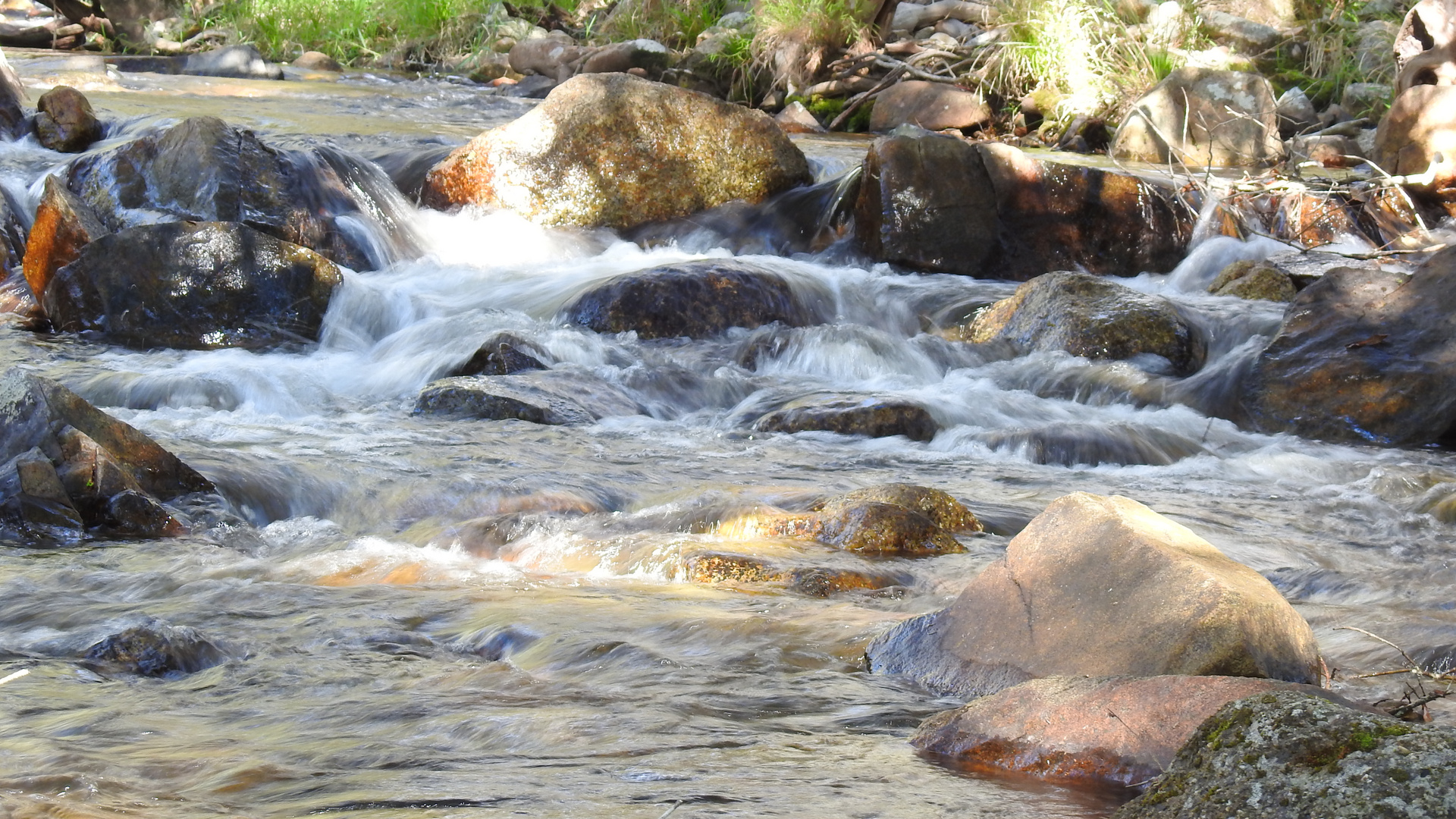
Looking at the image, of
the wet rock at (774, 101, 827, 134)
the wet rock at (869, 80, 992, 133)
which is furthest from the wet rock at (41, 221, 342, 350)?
the wet rock at (869, 80, 992, 133)

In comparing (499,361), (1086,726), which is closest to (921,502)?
(1086,726)

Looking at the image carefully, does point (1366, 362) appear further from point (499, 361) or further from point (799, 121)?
point (799, 121)

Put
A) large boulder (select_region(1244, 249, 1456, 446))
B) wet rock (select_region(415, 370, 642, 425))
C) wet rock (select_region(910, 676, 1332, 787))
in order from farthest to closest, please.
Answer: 1. large boulder (select_region(1244, 249, 1456, 446))
2. wet rock (select_region(415, 370, 642, 425))
3. wet rock (select_region(910, 676, 1332, 787))

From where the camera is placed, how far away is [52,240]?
7.31m

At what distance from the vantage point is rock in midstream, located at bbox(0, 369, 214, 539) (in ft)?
12.7

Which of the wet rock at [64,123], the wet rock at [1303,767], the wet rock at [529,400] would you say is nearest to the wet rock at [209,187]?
the wet rock at [64,123]

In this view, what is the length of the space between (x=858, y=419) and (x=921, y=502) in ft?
5.63

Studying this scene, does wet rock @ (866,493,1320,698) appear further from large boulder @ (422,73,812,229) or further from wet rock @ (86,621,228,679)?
large boulder @ (422,73,812,229)

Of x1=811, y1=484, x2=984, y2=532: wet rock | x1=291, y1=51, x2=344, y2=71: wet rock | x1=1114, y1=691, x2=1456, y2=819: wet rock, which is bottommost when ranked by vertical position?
x1=811, y1=484, x2=984, y2=532: wet rock

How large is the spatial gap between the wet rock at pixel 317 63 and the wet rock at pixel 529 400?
12845 millimetres

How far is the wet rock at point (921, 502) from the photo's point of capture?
404 centimetres

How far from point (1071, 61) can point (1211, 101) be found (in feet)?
6.69

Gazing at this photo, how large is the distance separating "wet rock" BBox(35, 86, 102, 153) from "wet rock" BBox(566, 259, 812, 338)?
449cm

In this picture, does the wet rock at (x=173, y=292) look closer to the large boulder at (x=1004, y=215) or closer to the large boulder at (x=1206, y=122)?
the large boulder at (x=1004, y=215)
